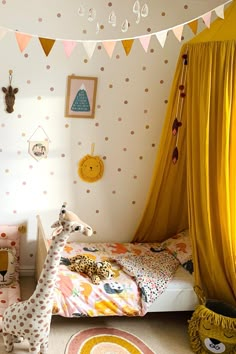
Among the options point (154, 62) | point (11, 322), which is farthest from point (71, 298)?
point (154, 62)

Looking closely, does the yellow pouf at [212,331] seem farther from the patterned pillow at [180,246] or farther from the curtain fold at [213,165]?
the patterned pillow at [180,246]

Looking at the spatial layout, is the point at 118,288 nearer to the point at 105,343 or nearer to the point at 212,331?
the point at 105,343

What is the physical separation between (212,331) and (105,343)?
68cm

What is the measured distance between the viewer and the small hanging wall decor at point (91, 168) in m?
3.25

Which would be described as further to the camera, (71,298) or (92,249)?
(92,249)

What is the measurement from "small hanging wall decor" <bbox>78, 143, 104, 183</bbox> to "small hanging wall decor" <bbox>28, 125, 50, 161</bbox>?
0.95ft

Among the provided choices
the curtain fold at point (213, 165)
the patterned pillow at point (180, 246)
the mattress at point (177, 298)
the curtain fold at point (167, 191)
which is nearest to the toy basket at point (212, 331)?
the mattress at point (177, 298)

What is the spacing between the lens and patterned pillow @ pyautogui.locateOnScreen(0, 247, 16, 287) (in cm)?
304

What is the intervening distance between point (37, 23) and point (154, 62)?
0.91 meters

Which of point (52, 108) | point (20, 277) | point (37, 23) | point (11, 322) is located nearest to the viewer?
point (11, 322)

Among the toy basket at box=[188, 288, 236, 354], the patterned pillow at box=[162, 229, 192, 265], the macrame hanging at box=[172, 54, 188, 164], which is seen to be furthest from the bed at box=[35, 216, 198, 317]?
the macrame hanging at box=[172, 54, 188, 164]

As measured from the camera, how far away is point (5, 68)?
9.66ft

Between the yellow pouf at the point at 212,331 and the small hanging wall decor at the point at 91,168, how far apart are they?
1.27 m

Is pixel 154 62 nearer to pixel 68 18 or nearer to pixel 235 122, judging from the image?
pixel 68 18
